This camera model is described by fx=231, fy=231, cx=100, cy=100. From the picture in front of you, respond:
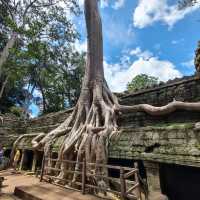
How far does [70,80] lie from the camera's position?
68.7 ft

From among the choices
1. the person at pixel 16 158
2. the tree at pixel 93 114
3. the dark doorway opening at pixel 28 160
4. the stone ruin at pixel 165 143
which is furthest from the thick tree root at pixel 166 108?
the person at pixel 16 158

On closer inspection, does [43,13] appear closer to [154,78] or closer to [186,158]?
[186,158]

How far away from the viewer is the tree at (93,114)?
528cm

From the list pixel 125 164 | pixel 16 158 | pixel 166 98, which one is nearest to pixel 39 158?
pixel 16 158

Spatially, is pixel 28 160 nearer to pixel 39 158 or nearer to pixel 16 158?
pixel 16 158

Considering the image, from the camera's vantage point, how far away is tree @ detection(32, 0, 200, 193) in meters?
5.28

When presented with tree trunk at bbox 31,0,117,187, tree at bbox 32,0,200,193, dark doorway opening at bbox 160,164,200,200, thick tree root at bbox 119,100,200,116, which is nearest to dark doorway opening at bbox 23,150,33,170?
tree at bbox 32,0,200,193

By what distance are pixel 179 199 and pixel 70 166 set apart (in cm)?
262

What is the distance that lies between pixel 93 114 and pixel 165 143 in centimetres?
282

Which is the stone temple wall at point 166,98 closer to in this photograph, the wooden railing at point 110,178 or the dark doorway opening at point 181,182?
the dark doorway opening at point 181,182

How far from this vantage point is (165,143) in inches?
167

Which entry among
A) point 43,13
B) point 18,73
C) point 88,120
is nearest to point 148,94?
point 88,120

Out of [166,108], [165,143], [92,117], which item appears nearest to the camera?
[165,143]

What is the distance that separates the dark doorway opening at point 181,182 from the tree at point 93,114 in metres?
1.25
